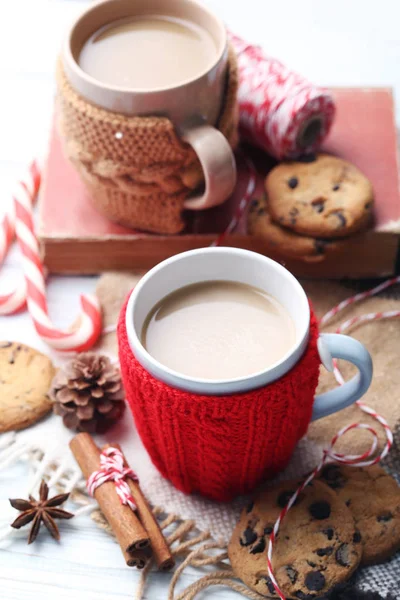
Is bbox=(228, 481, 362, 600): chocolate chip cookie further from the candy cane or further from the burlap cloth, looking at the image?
the candy cane

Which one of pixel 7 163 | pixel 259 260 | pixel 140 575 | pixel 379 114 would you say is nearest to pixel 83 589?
pixel 140 575

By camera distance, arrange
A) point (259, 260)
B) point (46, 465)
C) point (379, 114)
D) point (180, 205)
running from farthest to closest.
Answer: point (379, 114), point (180, 205), point (46, 465), point (259, 260)

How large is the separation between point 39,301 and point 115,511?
0.33 m

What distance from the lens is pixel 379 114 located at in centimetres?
124

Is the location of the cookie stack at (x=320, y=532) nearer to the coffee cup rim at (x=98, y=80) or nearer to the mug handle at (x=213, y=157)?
the mug handle at (x=213, y=157)

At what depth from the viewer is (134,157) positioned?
3.27ft

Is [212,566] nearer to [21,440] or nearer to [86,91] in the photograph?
[21,440]

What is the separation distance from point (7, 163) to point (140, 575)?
0.68 m

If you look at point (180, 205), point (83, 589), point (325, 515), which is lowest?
point (83, 589)

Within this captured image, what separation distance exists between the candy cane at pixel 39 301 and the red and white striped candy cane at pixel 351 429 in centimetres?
30

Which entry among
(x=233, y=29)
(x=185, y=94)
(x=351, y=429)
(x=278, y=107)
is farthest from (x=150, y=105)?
(x=233, y=29)

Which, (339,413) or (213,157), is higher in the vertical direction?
(213,157)

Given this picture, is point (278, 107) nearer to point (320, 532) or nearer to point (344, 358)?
point (344, 358)

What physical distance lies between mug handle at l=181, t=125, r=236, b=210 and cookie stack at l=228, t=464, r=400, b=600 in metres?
0.36
